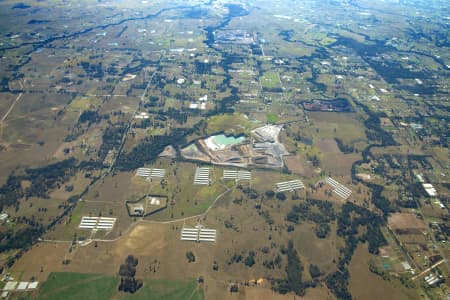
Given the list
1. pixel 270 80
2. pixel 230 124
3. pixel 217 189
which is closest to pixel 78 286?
pixel 217 189

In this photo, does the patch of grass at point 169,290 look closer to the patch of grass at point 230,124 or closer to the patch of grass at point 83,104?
the patch of grass at point 230,124

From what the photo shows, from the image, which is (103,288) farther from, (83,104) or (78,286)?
(83,104)

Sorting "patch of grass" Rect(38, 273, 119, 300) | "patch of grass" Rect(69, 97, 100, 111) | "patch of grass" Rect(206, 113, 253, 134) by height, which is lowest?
"patch of grass" Rect(38, 273, 119, 300)

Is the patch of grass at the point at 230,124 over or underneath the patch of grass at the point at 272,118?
over

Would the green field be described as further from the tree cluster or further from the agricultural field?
the tree cluster

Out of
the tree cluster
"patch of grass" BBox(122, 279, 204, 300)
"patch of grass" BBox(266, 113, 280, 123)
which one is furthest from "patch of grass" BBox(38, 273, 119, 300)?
"patch of grass" BBox(266, 113, 280, 123)

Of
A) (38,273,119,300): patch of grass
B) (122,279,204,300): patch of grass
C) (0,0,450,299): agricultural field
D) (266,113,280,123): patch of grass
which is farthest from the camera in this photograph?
(266,113,280,123): patch of grass

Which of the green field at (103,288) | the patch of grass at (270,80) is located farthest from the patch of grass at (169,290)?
the patch of grass at (270,80)
